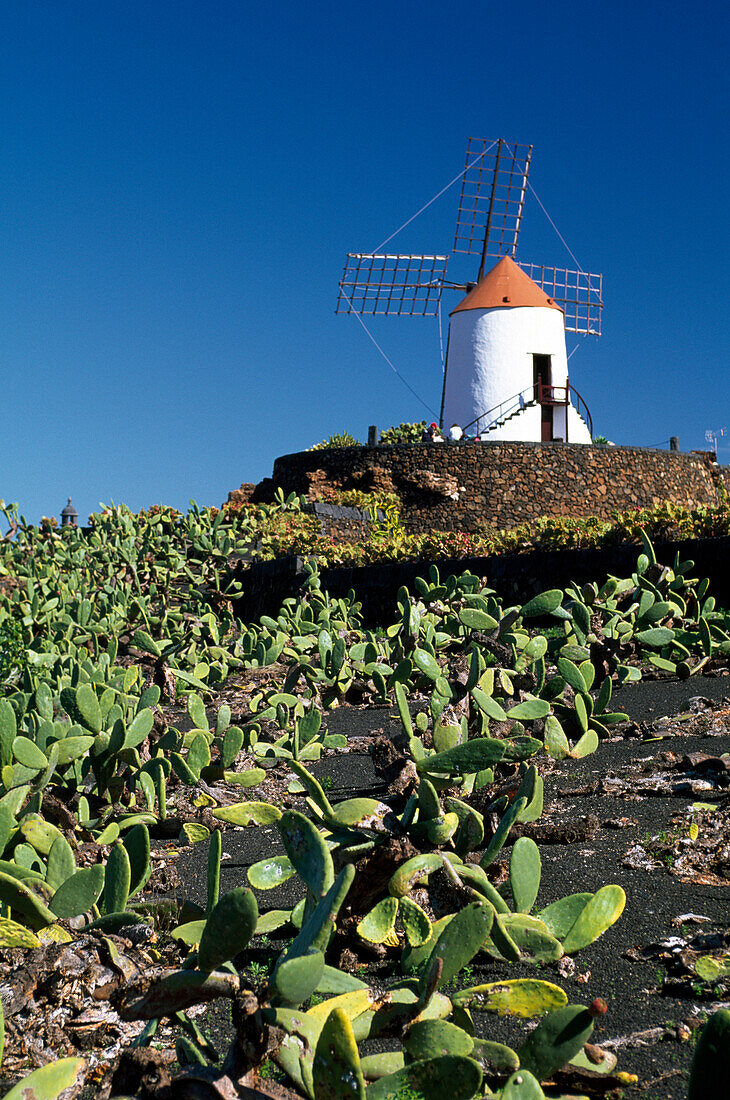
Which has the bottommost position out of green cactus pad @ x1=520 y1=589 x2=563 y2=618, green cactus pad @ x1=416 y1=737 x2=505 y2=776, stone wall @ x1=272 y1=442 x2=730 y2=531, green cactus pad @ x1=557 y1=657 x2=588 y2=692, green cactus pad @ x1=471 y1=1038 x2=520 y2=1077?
green cactus pad @ x1=471 y1=1038 x2=520 y2=1077

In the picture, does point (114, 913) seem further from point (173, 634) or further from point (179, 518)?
point (179, 518)

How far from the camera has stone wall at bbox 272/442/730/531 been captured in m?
19.9

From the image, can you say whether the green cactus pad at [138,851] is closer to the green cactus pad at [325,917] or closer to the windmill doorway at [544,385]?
the green cactus pad at [325,917]

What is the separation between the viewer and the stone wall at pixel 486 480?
19.9 m

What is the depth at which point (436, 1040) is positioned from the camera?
1.25m

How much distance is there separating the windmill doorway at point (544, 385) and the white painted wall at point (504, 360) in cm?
15

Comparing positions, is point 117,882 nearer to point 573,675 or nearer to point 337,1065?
point 337,1065

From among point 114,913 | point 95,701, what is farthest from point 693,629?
point 114,913

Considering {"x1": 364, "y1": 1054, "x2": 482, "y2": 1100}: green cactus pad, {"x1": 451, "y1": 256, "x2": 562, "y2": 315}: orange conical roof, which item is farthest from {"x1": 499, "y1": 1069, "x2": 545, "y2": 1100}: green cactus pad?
{"x1": 451, "y1": 256, "x2": 562, "y2": 315}: orange conical roof

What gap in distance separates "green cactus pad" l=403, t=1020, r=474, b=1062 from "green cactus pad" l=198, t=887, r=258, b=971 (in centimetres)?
28

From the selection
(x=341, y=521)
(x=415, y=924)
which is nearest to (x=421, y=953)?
(x=415, y=924)

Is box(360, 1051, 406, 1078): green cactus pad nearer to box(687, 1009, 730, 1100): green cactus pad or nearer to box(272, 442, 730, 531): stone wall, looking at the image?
box(687, 1009, 730, 1100): green cactus pad

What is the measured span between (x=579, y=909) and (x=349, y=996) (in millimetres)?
485

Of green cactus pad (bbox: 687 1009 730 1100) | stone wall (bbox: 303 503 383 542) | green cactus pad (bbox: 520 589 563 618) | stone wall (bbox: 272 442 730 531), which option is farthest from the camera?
stone wall (bbox: 272 442 730 531)
